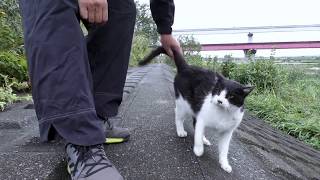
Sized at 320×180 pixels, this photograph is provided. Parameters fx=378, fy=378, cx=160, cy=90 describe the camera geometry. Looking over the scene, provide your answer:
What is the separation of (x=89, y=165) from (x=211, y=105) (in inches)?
42.2

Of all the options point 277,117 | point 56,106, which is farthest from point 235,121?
point 277,117

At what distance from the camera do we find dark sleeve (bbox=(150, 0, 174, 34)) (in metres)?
2.55

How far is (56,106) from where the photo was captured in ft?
4.99

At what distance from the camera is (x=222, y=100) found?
2352 millimetres

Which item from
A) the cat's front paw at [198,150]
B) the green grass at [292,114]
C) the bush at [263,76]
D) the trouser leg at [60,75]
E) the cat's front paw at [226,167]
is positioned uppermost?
the trouser leg at [60,75]

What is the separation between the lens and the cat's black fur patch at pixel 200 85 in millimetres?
2430

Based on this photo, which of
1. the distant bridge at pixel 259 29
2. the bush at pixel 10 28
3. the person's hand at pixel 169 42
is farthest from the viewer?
the distant bridge at pixel 259 29

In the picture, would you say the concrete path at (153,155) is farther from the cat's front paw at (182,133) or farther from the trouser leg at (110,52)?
the trouser leg at (110,52)

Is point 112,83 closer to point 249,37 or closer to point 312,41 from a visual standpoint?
point 249,37

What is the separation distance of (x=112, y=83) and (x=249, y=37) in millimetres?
24592

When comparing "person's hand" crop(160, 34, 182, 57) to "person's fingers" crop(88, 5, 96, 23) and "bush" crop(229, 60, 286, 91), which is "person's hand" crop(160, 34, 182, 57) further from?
"bush" crop(229, 60, 286, 91)

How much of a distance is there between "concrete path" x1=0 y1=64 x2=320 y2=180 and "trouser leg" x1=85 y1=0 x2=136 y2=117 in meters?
0.33

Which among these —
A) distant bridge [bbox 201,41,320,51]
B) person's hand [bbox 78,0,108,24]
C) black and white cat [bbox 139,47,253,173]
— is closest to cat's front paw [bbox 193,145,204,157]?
black and white cat [bbox 139,47,253,173]

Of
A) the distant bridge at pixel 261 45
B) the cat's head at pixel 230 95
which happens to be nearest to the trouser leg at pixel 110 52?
the cat's head at pixel 230 95
